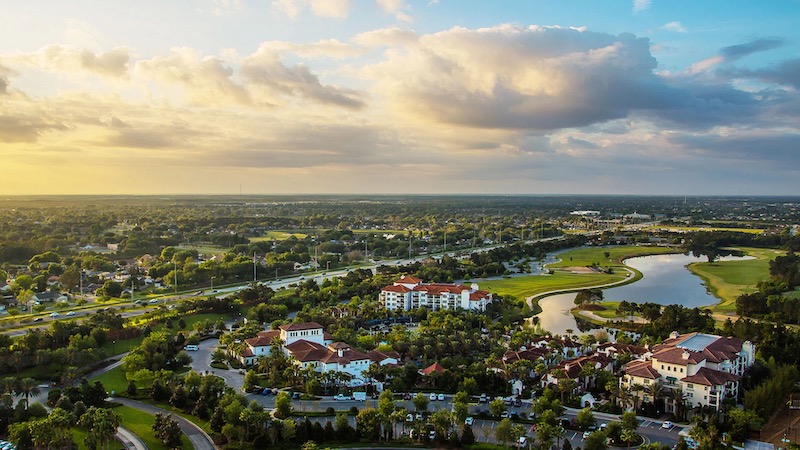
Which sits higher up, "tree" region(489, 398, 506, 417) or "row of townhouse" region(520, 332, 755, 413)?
"row of townhouse" region(520, 332, 755, 413)

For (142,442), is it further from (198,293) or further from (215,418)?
(198,293)

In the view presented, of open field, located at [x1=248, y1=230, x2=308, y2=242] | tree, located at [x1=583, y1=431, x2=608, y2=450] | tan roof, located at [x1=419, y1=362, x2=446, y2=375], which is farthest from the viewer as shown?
open field, located at [x1=248, y1=230, x2=308, y2=242]

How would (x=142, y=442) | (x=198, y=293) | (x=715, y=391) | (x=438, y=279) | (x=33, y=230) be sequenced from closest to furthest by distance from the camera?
(x=142, y=442) → (x=715, y=391) → (x=198, y=293) → (x=438, y=279) → (x=33, y=230)

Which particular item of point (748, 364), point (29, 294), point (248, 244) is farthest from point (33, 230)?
point (748, 364)

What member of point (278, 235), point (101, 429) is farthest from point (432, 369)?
point (278, 235)

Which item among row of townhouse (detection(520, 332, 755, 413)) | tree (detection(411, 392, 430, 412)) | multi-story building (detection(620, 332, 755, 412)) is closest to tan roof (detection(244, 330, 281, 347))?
tree (detection(411, 392, 430, 412))

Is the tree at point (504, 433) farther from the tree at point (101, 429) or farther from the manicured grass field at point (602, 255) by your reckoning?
the manicured grass field at point (602, 255)

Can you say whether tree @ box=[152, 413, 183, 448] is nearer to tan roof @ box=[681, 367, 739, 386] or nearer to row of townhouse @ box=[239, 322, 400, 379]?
row of townhouse @ box=[239, 322, 400, 379]
